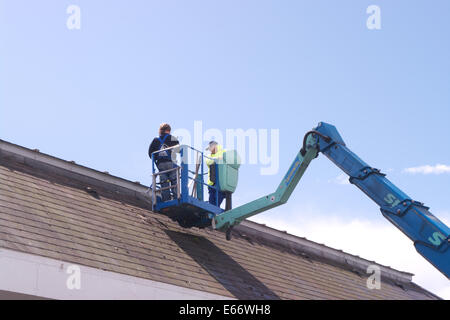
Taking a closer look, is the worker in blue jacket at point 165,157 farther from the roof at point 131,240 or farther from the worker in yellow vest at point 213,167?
the worker in yellow vest at point 213,167

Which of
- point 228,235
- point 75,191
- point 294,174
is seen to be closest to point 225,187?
point 228,235

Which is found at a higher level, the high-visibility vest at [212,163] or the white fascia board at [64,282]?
the high-visibility vest at [212,163]

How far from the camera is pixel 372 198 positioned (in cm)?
1239

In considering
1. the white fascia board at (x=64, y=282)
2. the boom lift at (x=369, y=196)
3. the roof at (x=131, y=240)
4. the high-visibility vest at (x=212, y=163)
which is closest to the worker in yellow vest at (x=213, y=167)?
the high-visibility vest at (x=212, y=163)

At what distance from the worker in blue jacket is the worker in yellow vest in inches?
41.9

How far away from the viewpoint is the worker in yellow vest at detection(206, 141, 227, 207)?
1539 cm

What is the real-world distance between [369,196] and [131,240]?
15.3 ft

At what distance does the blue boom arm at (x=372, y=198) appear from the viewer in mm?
11406

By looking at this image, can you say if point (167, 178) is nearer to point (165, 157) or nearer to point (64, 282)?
point (165, 157)

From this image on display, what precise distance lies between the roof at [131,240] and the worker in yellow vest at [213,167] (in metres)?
0.99

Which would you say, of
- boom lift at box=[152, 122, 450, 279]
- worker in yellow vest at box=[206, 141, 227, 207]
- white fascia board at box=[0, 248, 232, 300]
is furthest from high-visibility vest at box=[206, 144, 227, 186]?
white fascia board at box=[0, 248, 232, 300]

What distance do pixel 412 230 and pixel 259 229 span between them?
23.5 feet
